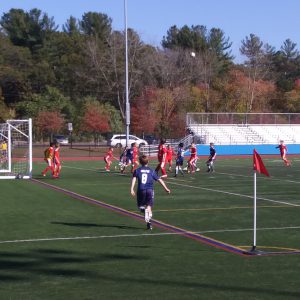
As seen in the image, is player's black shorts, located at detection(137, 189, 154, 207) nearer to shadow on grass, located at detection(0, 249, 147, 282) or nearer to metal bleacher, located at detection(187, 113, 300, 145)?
shadow on grass, located at detection(0, 249, 147, 282)

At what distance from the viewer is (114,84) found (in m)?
78.2

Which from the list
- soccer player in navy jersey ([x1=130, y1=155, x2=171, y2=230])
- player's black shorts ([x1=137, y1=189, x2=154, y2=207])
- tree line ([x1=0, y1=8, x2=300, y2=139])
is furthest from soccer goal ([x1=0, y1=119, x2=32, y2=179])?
tree line ([x1=0, y1=8, x2=300, y2=139])

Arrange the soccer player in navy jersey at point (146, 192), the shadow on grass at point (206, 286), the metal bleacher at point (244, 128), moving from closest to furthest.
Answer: the shadow on grass at point (206, 286)
the soccer player in navy jersey at point (146, 192)
the metal bleacher at point (244, 128)

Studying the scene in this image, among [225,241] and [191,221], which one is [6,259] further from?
[191,221]

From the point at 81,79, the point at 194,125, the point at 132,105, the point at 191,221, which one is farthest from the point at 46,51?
the point at 191,221

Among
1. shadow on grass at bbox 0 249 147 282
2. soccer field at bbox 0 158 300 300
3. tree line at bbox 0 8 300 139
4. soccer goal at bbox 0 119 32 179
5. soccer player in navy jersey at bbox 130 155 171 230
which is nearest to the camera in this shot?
soccer field at bbox 0 158 300 300

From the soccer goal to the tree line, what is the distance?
3013 cm

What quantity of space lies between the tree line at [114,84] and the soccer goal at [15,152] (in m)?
30.1

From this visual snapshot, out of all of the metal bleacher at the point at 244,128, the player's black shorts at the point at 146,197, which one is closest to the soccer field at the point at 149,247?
the player's black shorts at the point at 146,197

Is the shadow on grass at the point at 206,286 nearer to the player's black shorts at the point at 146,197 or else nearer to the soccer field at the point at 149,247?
the soccer field at the point at 149,247

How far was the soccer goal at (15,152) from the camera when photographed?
3048cm

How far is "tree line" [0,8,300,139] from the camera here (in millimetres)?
72938

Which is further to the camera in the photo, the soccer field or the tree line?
the tree line

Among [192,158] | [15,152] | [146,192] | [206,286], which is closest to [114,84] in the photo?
[15,152]
